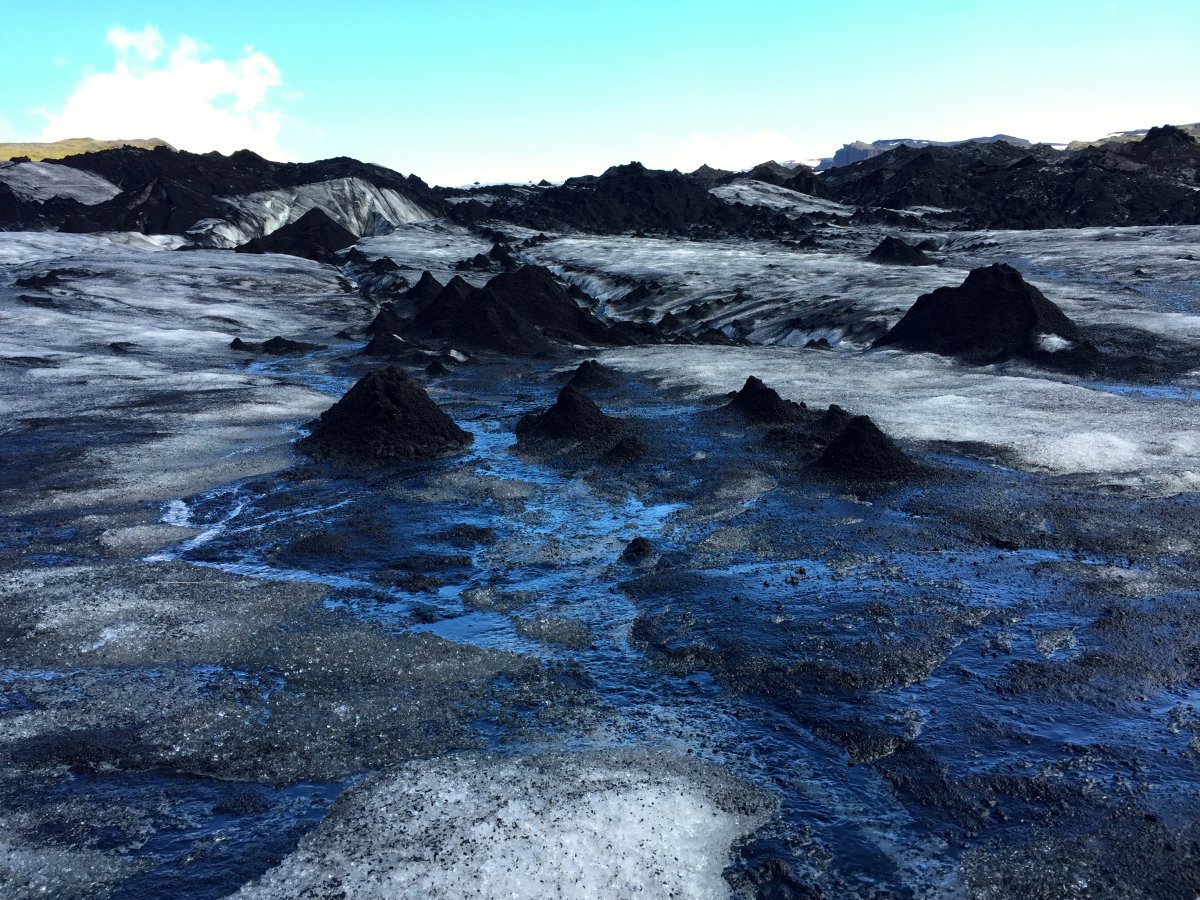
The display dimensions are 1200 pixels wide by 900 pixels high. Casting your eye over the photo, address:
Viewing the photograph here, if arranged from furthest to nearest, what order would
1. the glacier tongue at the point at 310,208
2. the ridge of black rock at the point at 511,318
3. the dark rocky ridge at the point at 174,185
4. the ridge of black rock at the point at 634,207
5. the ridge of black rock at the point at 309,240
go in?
the ridge of black rock at the point at 634,207, the glacier tongue at the point at 310,208, the dark rocky ridge at the point at 174,185, the ridge of black rock at the point at 309,240, the ridge of black rock at the point at 511,318

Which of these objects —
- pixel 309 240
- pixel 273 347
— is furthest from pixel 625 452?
pixel 309 240

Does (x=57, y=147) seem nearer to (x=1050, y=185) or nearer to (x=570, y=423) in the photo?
(x=1050, y=185)

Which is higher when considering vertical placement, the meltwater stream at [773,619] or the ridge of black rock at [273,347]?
the ridge of black rock at [273,347]

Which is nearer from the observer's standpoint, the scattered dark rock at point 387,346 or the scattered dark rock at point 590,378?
the scattered dark rock at point 590,378

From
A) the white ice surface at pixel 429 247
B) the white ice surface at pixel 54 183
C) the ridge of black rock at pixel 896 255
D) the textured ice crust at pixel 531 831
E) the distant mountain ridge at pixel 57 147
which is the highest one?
the distant mountain ridge at pixel 57 147

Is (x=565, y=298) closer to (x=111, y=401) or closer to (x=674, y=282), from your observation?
(x=674, y=282)

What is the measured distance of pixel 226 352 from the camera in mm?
25391

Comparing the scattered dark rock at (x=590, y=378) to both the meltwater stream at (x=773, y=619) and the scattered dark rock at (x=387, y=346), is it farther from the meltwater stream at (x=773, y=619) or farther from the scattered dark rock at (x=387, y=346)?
the scattered dark rock at (x=387, y=346)

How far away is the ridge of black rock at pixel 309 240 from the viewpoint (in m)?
47.2

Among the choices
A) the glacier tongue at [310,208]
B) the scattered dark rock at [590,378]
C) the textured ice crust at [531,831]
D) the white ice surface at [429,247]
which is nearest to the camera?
the textured ice crust at [531,831]

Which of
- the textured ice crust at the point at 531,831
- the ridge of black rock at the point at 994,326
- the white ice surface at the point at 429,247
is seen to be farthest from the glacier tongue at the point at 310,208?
the textured ice crust at the point at 531,831

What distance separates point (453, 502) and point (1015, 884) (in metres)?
8.78

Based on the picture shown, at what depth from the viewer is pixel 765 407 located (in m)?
16.1

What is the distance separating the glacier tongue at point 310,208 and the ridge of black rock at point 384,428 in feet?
136
